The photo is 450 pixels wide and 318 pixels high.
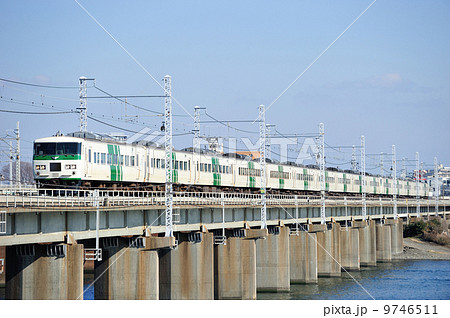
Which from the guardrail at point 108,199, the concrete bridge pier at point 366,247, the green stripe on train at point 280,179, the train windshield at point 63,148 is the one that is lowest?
the concrete bridge pier at point 366,247

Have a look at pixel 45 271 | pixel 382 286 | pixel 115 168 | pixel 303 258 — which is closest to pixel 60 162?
pixel 115 168

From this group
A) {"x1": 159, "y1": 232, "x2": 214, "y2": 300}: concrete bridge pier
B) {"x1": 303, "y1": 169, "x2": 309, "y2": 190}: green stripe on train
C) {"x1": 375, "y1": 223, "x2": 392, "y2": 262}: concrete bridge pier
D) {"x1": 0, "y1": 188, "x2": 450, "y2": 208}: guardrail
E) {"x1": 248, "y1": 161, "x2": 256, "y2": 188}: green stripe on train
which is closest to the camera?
{"x1": 0, "y1": 188, "x2": 450, "y2": 208}: guardrail

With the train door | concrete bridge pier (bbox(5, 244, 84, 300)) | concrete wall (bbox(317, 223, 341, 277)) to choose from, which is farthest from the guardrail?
concrete wall (bbox(317, 223, 341, 277))

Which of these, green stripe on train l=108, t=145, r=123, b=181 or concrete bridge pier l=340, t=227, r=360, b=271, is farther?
concrete bridge pier l=340, t=227, r=360, b=271

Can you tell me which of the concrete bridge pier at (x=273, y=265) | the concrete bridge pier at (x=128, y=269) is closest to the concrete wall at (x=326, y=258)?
→ the concrete bridge pier at (x=273, y=265)

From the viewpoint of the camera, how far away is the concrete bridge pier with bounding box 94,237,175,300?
42875 millimetres

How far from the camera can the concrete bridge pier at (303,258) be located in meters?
74.4

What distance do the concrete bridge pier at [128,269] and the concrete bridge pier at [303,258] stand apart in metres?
32.3

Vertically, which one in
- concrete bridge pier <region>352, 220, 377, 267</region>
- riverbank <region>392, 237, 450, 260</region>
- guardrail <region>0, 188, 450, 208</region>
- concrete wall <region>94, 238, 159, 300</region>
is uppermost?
guardrail <region>0, 188, 450, 208</region>

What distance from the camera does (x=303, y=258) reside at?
75000mm

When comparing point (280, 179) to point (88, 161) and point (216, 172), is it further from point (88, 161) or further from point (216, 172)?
point (88, 161)

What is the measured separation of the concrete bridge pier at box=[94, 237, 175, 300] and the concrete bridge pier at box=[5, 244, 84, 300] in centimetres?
747

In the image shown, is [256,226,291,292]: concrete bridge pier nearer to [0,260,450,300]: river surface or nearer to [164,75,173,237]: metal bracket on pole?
[0,260,450,300]: river surface

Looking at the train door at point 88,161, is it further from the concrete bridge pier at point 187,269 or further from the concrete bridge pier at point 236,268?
the concrete bridge pier at point 236,268
